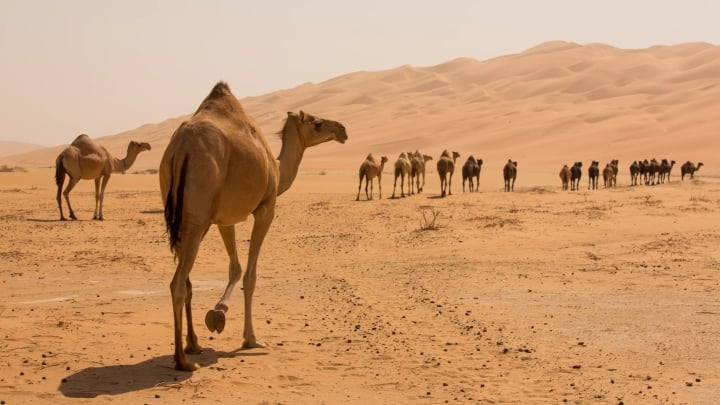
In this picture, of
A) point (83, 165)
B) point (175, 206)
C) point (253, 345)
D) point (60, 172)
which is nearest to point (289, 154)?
point (253, 345)

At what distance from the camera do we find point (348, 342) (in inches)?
359

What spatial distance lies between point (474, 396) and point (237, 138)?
139 inches

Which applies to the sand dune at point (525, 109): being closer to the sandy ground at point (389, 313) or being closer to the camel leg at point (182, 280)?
the sandy ground at point (389, 313)

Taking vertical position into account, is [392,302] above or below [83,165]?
below

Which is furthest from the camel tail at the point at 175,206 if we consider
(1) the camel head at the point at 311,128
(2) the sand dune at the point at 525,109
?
(2) the sand dune at the point at 525,109

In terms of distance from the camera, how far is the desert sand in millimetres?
7453

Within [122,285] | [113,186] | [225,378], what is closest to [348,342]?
[225,378]

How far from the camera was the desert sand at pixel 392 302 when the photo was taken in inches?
293

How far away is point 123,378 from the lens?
295 inches

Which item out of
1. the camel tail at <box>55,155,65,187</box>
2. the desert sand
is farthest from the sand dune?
the camel tail at <box>55,155,65,187</box>

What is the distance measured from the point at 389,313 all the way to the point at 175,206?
12.8 ft

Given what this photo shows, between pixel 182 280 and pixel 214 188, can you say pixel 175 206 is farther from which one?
pixel 182 280

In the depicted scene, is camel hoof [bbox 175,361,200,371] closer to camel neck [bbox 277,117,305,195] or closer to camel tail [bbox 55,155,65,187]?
camel neck [bbox 277,117,305,195]

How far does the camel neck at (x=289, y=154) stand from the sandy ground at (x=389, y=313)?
180 centimetres
